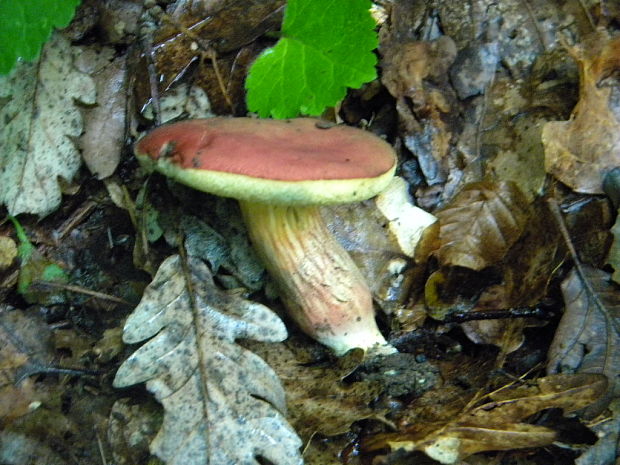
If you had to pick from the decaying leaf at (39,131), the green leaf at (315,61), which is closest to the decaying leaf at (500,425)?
the green leaf at (315,61)

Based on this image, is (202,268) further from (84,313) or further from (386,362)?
(386,362)

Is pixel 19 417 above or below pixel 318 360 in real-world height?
above

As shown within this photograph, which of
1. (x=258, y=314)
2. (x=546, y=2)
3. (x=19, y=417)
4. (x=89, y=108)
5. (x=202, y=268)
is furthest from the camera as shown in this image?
(x=546, y=2)

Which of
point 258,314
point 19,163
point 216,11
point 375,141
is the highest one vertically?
point 216,11

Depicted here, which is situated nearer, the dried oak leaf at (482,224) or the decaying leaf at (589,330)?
the decaying leaf at (589,330)

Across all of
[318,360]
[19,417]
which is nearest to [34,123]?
[19,417]

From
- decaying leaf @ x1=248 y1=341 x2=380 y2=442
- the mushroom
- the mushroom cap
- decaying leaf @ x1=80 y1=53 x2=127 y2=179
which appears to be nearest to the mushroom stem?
the mushroom

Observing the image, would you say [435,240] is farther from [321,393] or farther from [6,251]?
[6,251]

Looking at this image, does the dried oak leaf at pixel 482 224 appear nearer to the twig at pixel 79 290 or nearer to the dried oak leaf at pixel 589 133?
the dried oak leaf at pixel 589 133
